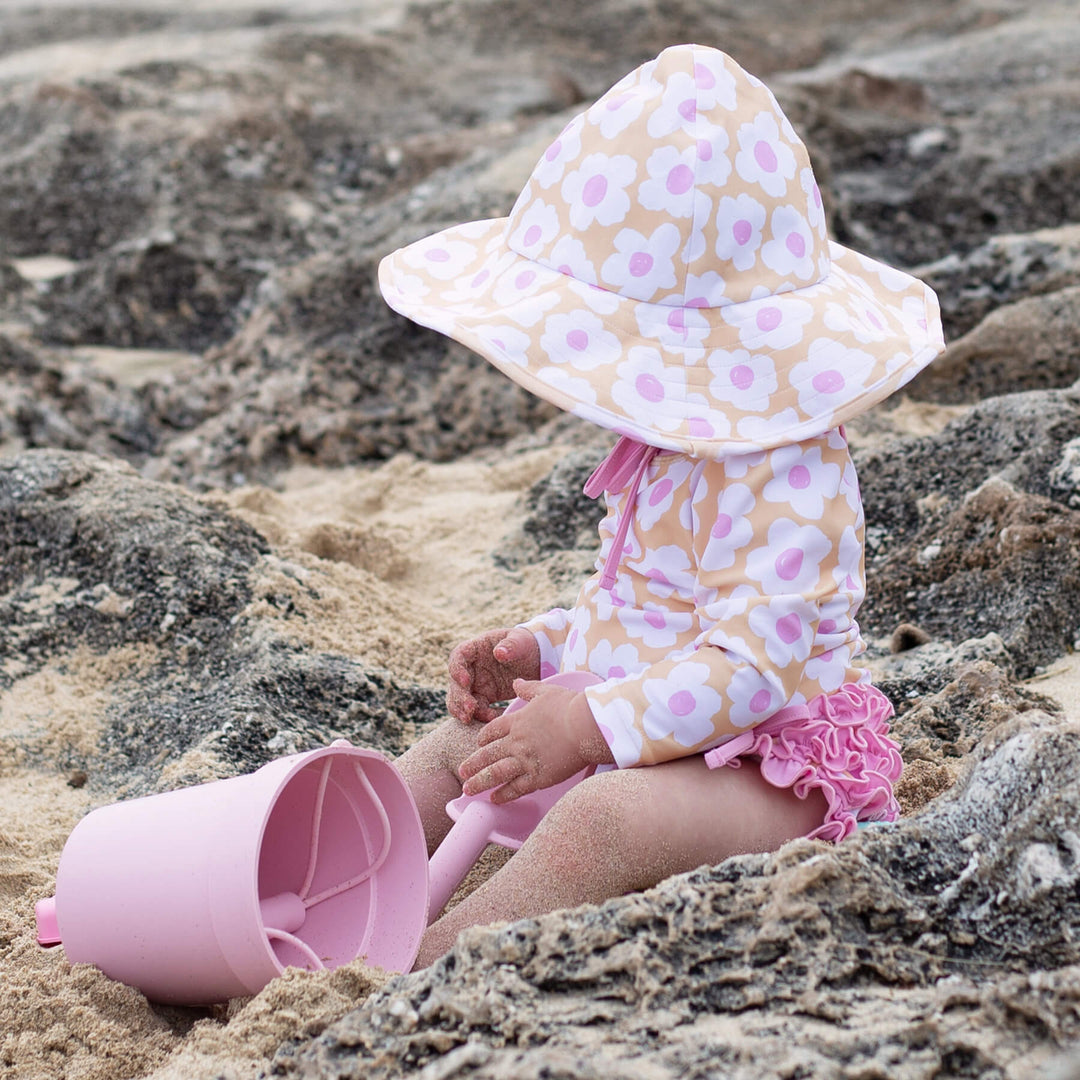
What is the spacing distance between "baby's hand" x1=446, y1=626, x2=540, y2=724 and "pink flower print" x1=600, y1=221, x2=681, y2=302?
57 centimetres

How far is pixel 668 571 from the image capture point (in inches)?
69.1

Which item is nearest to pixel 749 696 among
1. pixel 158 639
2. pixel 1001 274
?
pixel 158 639

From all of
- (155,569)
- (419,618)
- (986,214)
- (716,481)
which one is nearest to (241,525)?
(155,569)

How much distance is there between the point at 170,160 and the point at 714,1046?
589 centimetres

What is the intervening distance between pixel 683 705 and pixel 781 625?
148mm

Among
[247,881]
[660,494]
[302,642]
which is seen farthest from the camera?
[302,642]

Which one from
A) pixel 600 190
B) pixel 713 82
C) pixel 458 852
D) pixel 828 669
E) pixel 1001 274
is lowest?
pixel 1001 274

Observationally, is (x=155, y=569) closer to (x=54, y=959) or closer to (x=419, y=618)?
(x=419, y=618)

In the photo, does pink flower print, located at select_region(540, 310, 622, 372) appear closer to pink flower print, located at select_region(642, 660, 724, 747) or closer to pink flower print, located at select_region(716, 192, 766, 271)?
pink flower print, located at select_region(716, 192, 766, 271)

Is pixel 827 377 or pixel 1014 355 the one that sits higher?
pixel 827 377

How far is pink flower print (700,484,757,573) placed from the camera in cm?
162

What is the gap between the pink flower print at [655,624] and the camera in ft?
5.70

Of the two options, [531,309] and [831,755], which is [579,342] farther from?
[831,755]

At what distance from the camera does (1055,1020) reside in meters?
1.12
